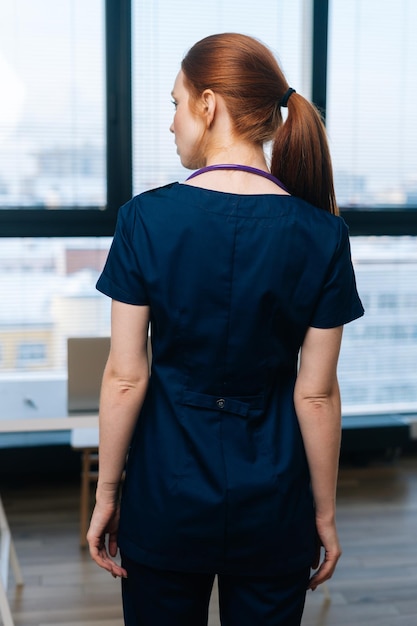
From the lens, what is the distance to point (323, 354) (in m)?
1.33

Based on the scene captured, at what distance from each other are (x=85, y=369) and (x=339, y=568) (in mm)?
1184

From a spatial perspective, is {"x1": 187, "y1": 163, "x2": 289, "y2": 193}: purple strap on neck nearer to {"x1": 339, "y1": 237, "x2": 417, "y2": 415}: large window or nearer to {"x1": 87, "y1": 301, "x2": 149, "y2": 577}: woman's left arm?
{"x1": 87, "y1": 301, "x2": 149, "y2": 577}: woman's left arm

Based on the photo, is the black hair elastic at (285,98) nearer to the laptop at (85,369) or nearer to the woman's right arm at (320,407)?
the woman's right arm at (320,407)

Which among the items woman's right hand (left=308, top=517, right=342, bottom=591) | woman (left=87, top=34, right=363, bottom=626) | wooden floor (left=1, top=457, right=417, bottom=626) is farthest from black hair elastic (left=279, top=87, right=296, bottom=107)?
wooden floor (left=1, top=457, right=417, bottom=626)

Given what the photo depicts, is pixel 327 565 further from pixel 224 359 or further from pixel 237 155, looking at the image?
pixel 237 155

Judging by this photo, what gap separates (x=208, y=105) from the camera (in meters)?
1.28

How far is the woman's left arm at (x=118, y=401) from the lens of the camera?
1297 mm

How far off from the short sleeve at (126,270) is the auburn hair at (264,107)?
0.22 metres

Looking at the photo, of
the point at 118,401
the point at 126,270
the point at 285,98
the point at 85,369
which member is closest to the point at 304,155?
the point at 285,98

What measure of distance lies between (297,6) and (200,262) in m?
3.01

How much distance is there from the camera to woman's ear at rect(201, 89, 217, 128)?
1.27m

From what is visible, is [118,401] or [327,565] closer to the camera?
[118,401]

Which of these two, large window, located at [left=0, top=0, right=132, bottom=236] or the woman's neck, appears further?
Answer: large window, located at [left=0, top=0, right=132, bottom=236]

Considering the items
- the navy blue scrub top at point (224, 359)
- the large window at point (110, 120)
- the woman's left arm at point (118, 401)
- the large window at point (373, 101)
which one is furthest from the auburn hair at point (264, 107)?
the large window at point (373, 101)
